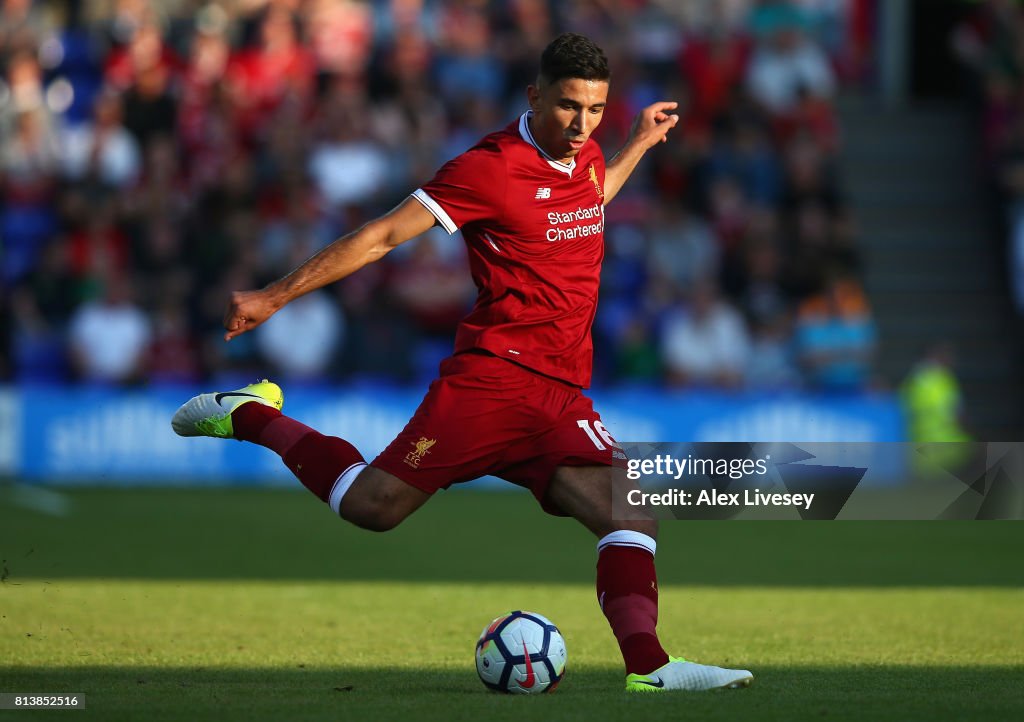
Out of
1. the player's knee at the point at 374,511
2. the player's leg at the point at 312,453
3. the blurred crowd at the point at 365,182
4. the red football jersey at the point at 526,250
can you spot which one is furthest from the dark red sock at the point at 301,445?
the blurred crowd at the point at 365,182

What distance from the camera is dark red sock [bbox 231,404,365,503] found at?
6465 millimetres

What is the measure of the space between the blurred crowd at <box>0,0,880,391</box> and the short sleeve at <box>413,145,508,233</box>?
10.8 metres

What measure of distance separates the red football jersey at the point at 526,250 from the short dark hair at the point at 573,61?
33cm

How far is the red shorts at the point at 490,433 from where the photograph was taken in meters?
6.22

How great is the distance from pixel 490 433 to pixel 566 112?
130 cm

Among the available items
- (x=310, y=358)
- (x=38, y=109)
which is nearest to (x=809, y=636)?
(x=310, y=358)

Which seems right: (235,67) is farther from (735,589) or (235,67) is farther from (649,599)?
(649,599)

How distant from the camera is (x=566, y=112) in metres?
6.17

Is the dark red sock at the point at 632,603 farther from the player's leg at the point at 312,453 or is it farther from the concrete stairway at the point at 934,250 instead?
the concrete stairway at the point at 934,250

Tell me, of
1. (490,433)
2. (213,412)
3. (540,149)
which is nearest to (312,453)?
(213,412)

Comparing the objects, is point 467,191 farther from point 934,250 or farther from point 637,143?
point 934,250

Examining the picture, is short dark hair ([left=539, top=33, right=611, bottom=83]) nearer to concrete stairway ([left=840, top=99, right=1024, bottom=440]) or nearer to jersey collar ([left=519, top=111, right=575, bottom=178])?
jersey collar ([left=519, top=111, right=575, bottom=178])

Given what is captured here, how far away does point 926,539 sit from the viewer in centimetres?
1266

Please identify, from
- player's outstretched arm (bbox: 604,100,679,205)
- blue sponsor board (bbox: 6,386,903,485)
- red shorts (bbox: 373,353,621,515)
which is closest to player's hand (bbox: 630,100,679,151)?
player's outstretched arm (bbox: 604,100,679,205)
